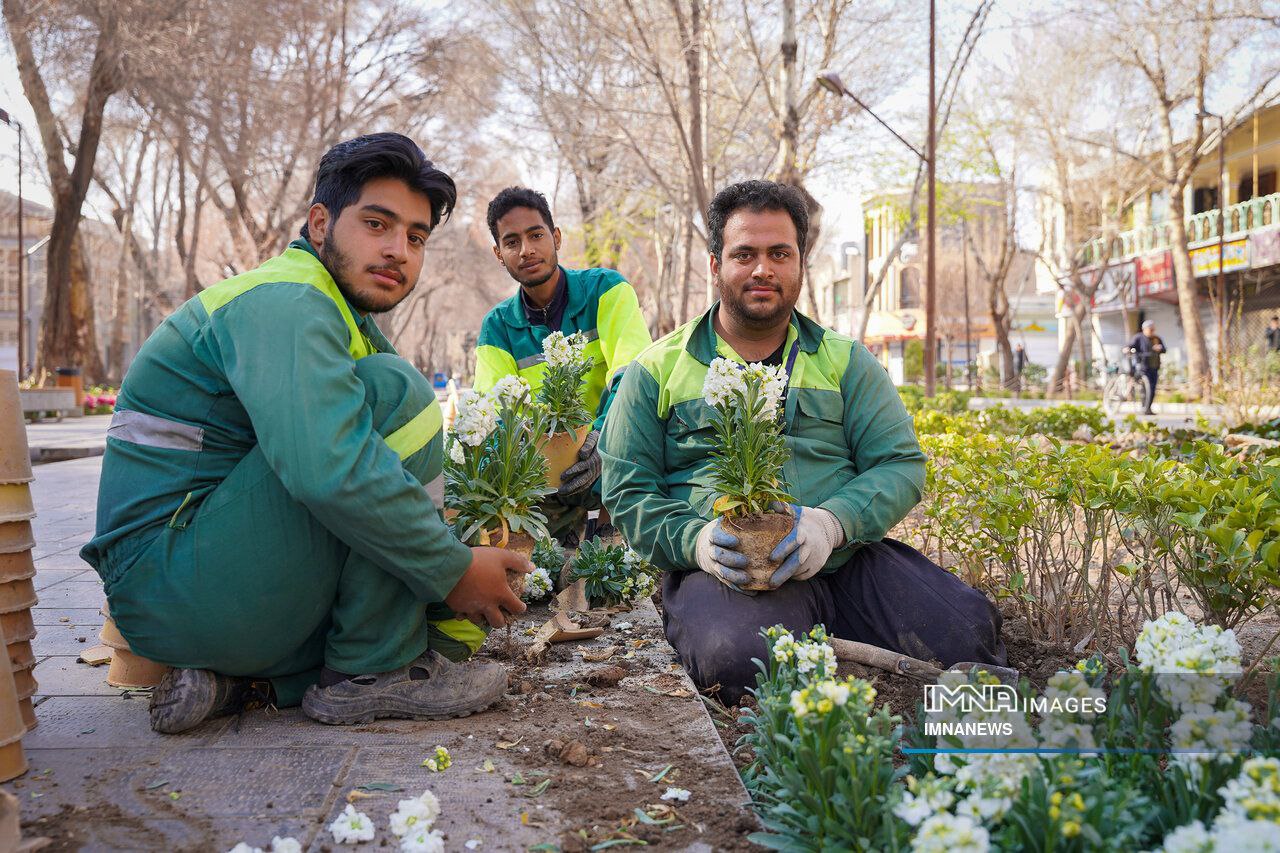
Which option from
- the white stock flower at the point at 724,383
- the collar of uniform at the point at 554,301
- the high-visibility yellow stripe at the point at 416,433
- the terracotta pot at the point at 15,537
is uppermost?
the collar of uniform at the point at 554,301

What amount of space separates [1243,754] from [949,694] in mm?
562

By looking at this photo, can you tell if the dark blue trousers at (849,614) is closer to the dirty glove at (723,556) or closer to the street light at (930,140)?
the dirty glove at (723,556)

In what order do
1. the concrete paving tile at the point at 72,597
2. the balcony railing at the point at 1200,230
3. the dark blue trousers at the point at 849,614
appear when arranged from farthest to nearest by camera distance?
the balcony railing at the point at 1200,230 → the concrete paving tile at the point at 72,597 → the dark blue trousers at the point at 849,614

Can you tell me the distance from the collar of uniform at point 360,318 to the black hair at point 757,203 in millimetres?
1349

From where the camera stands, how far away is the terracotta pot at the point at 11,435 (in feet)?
8.20

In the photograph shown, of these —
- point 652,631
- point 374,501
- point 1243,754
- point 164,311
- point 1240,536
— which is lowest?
point 652,631

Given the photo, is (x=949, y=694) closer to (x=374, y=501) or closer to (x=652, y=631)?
(x=374, y=501)

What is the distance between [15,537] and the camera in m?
2.59

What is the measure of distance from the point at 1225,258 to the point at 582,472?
2972cm

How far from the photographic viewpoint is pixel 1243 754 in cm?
180

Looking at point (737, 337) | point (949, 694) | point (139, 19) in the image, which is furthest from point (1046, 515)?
point (139, 19)

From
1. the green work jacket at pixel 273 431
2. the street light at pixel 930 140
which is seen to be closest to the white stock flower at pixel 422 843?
the green work jacket at pixel 273 431

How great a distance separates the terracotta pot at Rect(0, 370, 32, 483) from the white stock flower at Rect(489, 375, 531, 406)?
136 cm

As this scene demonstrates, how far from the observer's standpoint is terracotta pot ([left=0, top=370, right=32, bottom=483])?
2500mm
